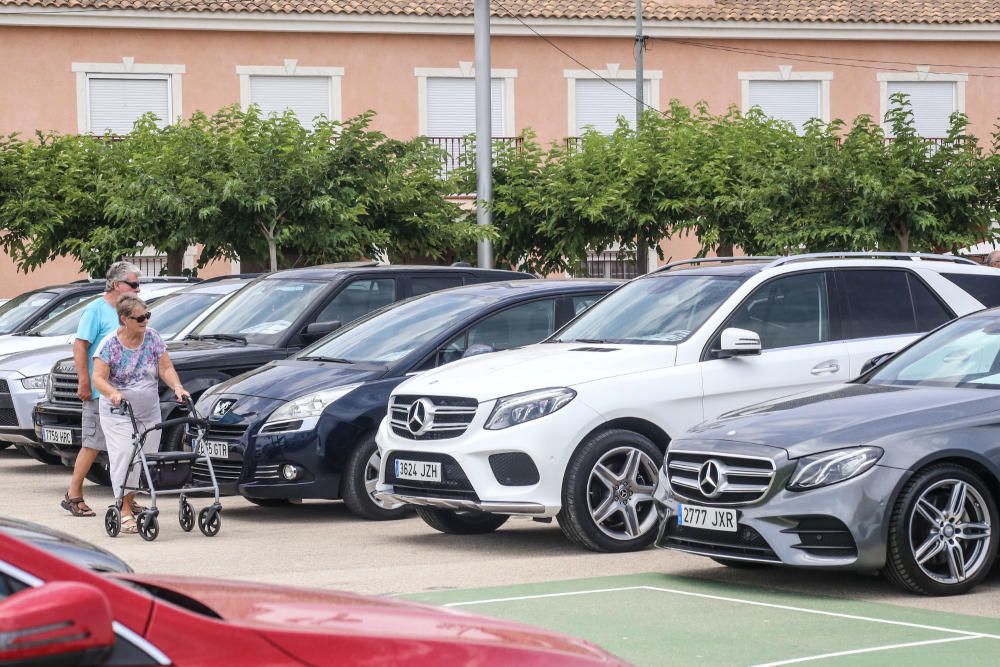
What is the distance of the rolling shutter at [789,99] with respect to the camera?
3753 centimetres

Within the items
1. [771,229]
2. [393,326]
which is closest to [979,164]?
[771,229]

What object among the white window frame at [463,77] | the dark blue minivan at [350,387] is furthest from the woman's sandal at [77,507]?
the white window frame at [463,77]

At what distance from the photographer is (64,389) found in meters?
13.5

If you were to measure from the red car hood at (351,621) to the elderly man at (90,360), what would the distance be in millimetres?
8409

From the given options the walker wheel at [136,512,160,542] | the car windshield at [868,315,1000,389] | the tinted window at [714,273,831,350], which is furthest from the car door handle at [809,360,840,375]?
the walker wheel at [136,512,160,542]

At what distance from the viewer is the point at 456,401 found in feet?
32.1

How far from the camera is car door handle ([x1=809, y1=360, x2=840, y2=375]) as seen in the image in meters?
10.2

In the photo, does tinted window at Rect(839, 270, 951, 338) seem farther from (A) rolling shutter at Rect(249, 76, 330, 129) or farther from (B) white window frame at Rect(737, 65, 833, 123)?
(B) white window frame at Rect(737, 65, 833, 123)

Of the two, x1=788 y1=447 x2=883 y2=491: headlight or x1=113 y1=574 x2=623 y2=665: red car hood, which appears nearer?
x1=113 y1=574 x2=623 y2=665: red car hood

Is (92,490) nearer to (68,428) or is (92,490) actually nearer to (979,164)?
(68,428)

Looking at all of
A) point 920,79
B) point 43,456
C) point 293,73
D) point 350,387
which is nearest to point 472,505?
point 350,387

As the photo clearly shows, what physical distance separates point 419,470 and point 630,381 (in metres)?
1.41

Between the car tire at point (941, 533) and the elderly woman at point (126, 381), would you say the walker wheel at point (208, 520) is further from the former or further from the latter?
the car tire at point (941, 533)

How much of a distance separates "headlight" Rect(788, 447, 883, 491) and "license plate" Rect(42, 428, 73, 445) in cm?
731
